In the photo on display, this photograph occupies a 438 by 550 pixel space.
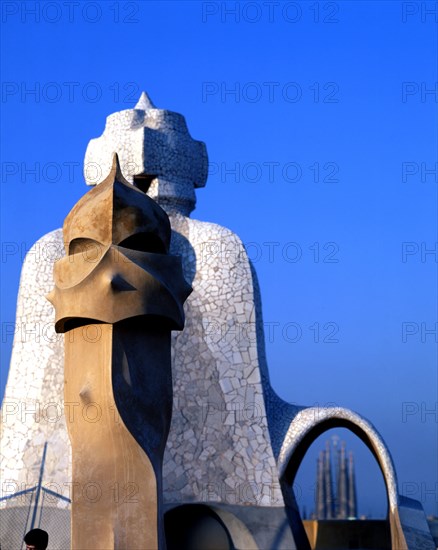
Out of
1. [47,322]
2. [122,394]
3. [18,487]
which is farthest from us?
[47,322]

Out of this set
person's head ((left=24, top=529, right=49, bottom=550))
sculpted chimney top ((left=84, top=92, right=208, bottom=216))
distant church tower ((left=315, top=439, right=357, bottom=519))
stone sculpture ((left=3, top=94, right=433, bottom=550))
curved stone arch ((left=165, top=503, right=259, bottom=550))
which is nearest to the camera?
person's head ((left=24, top=529, right=49, bottom=550))

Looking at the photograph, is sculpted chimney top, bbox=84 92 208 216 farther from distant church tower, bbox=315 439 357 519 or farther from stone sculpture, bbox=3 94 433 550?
distant church tower, bbox=315 439 357 519

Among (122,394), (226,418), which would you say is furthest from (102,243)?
(226,418)

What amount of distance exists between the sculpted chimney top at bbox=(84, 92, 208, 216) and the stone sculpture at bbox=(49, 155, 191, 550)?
17.6 feet

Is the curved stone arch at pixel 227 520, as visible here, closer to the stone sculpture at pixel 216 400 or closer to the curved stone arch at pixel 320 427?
the stone sculpture at pixel 216 400

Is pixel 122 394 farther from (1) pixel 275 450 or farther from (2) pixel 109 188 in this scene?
(1) pixel 275 450

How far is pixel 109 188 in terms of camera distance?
248 inches

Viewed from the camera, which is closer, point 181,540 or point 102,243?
point 102,243

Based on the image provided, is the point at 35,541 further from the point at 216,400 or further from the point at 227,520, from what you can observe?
the point at 216,400

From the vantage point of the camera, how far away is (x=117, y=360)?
6.08 m

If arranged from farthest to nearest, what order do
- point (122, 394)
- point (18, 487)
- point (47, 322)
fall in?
point (47, 322) → point (18, 487) → point (122, 394)

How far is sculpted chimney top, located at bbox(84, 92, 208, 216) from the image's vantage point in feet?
38.5

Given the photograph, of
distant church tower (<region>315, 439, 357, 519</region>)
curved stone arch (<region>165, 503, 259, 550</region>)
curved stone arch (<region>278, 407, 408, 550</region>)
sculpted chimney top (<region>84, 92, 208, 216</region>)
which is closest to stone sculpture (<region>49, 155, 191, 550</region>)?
curved stone arch (<region>165, 503, 259, 550</region>)

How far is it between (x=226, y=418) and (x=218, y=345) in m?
0.88
